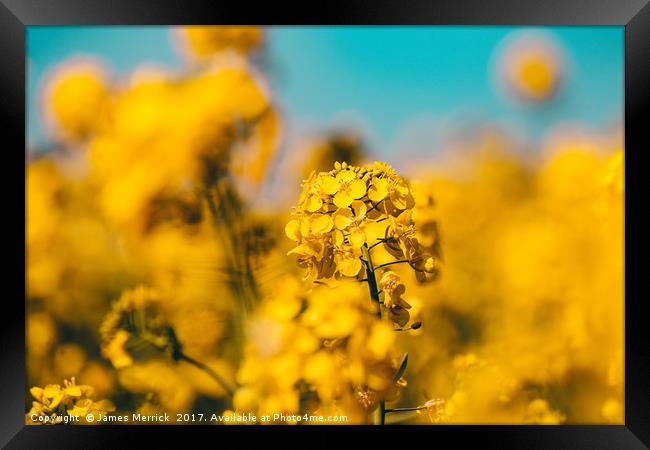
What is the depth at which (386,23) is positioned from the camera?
1.71m

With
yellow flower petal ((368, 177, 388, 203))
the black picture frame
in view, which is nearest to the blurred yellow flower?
the black picture frame

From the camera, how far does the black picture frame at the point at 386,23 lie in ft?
5.59

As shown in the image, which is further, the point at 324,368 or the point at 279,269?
the point at 279,269

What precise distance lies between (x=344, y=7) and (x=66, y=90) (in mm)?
827

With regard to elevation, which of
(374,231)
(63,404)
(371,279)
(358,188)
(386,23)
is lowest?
(63,404)

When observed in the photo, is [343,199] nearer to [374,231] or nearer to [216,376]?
[374,231]

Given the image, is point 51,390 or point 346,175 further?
point 51,390

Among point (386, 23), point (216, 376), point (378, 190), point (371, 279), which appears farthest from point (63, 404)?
point (386, 23)

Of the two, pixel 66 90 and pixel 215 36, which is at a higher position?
pixel 215 36

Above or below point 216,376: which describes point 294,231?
above

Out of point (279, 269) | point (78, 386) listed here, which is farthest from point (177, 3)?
point (78, 386)

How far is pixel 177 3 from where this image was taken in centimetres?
171

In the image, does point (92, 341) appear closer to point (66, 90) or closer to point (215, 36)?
point (66, 90)

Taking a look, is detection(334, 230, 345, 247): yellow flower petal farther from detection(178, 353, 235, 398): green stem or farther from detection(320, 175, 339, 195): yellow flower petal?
detection(178, 353, 235, 398): green stem
